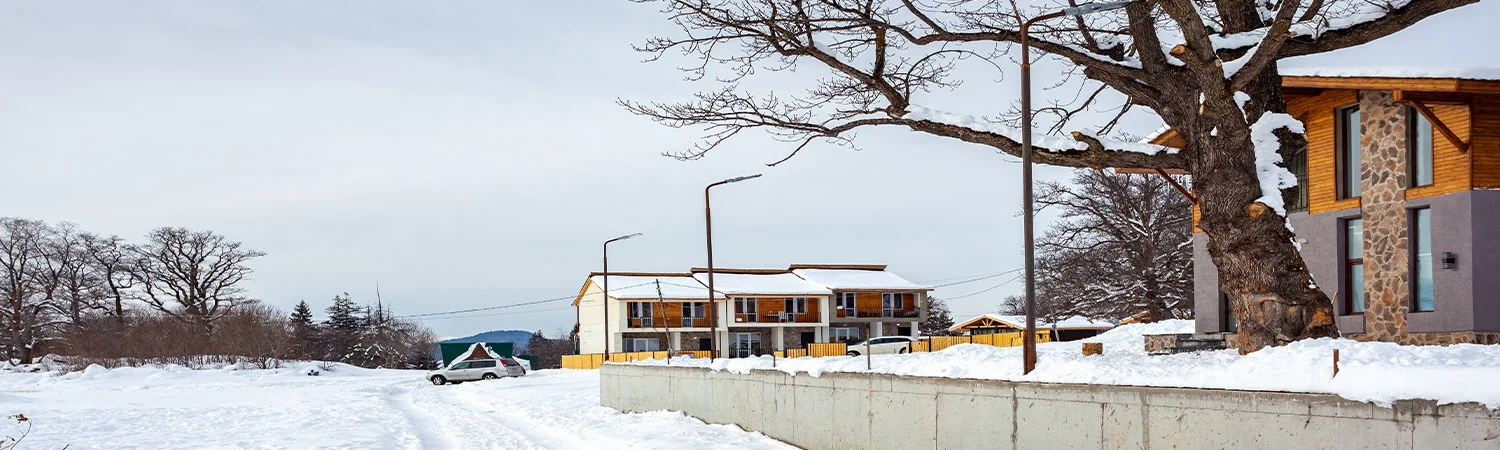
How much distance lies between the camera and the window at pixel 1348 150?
22.4 m

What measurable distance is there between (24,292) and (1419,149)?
74.7m

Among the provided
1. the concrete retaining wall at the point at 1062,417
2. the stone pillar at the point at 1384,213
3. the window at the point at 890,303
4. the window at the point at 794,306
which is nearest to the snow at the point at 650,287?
the window at the point at 794,306

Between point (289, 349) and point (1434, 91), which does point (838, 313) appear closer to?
point (289, 349)

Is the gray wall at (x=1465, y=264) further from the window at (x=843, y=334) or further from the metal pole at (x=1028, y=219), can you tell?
the window at (x=843, y=334)

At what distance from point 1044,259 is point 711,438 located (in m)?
37.3

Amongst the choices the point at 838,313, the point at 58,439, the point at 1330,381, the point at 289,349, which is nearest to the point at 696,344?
the point at 838,313

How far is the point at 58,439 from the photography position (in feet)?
63.6

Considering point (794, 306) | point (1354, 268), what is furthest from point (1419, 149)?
point (794, 306)

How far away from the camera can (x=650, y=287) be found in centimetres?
7481

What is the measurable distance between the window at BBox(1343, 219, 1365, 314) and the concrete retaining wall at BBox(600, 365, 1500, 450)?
12738 mm

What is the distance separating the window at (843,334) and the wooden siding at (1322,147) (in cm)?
5506

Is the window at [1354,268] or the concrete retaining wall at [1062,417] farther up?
the window at [1354,268]

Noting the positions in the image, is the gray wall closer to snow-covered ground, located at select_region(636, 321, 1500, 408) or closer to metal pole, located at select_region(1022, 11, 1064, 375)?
snow-covered ground, located at select_region(636, 321, 1500, 408)

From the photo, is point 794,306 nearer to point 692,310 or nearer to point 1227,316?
point 692,310
